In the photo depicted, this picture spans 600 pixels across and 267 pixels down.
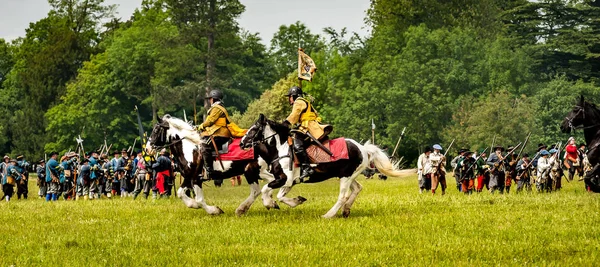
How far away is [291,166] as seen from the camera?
62.8 ft

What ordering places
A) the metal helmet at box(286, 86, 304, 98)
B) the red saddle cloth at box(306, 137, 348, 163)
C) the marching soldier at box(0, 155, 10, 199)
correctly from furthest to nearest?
the marching soldier at box(0, 155, 10, 199), the metal helmet at box(286, 86, 304, 98), the red saddle cloth at box(306, 137, 348, 163)

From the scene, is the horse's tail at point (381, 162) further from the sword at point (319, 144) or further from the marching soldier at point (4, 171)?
the marching soldier at point (4, 171)

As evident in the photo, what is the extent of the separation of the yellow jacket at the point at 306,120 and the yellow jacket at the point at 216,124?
1.90 meters

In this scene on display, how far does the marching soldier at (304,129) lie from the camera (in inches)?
756

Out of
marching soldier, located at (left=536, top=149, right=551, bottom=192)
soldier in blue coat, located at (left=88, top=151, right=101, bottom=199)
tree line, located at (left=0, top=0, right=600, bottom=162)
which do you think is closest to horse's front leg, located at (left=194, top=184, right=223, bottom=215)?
soldier in blue coat, located at (left=88, top=151, right=101, bottom=199)

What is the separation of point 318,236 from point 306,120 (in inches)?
173

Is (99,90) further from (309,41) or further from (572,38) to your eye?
(572,38)

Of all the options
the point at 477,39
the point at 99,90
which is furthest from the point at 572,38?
the point at 99,90

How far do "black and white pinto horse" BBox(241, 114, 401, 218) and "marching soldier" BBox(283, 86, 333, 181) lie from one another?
0.18 m

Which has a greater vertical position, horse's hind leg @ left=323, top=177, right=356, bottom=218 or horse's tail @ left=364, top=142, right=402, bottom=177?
horse's tail @ left=364, top=142, right=402, bottom=177

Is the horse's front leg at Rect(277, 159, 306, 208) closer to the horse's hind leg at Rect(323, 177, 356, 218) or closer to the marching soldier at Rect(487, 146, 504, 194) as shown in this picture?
the horse's hind leg at Rect(323, 177, 356, 218)

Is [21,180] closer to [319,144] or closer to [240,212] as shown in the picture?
[240,212]

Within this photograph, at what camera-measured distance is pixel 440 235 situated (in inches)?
610

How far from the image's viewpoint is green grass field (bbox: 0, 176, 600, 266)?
1352cm
